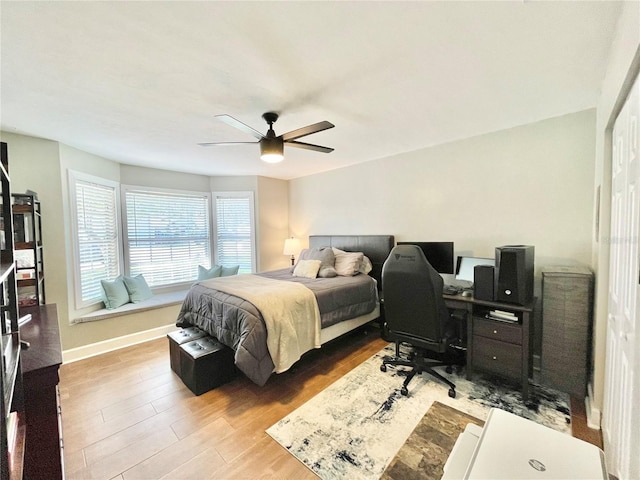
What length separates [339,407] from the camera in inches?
82.9

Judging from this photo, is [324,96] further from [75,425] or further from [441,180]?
[75,425]

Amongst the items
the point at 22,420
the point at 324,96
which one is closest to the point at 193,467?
the point at 22,420

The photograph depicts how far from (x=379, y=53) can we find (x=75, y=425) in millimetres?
3289

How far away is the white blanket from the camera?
7.35ft

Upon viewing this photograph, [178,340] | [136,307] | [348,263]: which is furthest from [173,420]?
[348,263]

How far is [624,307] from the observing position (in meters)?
1.27

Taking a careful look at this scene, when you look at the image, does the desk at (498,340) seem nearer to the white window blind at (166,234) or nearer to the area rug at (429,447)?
the area rug at (429,447)

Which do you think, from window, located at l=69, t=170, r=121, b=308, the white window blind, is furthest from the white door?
the white window blind

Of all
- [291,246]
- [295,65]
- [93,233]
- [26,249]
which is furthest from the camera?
[291,246]

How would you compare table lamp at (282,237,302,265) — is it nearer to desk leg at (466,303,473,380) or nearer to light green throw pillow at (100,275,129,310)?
light green throw pillow at (100,275,129,310)

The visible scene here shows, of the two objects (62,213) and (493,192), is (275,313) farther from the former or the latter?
(62,213)

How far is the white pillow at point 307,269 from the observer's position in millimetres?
3470

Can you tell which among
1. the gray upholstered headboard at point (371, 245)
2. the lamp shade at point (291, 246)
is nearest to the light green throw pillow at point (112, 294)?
the lamp shade at point (291, 246)

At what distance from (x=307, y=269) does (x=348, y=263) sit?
568 mm
